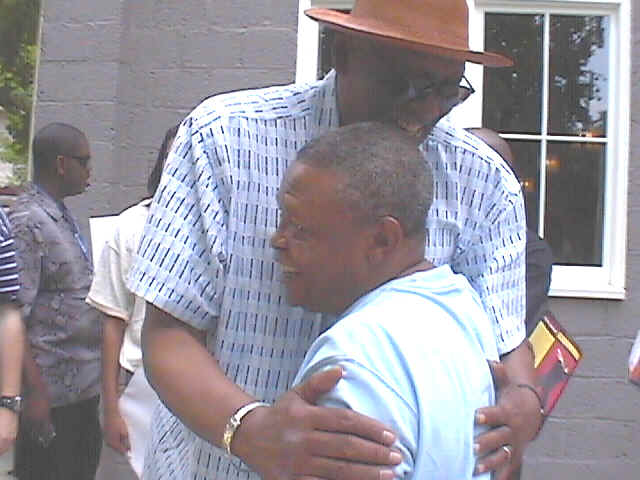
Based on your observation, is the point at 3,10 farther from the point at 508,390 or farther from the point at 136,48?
the point at 508,390

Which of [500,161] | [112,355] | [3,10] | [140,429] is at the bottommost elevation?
[140,429]

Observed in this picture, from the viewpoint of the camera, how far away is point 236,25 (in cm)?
557

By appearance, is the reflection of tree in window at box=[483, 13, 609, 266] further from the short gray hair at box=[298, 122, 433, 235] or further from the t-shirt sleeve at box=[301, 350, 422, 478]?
the t-shirt sleeve at box=[301, 350, 422, 478]

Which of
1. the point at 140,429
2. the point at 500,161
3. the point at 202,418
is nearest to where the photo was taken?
the point at 202,418

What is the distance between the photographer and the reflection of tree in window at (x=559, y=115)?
5559 millimetres

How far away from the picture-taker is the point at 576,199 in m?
5.57

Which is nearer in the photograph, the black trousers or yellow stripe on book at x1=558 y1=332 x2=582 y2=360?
yellow stripe on book at x1=558 y1=332 x2=582 y2=360

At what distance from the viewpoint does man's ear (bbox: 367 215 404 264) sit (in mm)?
1664

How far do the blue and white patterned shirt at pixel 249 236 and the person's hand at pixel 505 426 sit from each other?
0.17m

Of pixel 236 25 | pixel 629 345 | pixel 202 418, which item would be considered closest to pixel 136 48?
pixel 236 25

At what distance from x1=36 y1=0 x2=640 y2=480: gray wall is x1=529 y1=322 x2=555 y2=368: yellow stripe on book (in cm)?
185

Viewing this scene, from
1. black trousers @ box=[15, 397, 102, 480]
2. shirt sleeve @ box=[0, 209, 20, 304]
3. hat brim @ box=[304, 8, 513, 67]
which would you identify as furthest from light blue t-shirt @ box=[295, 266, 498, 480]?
black trousers @ box=[15, 397, 102, 480]

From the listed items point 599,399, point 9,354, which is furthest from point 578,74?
point 9,354

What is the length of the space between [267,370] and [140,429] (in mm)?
2407
